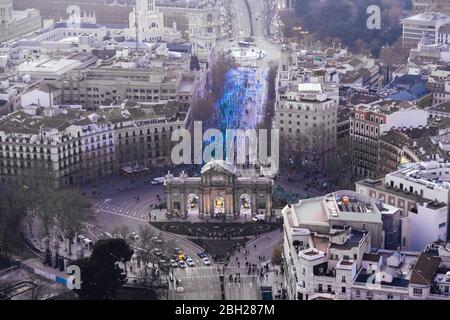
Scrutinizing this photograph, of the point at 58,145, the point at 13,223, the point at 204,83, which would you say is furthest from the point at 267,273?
the point at 204,83

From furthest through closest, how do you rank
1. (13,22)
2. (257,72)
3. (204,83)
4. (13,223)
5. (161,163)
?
(13,22), (257,72), (204,83), (161,163), (13,223)

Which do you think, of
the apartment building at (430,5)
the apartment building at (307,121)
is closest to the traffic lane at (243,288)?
the apartment building at (307,121)

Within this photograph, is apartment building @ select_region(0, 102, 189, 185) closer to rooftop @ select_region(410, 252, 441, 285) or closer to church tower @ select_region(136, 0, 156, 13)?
rooftop @ select_region(410, 252, 441, 285)

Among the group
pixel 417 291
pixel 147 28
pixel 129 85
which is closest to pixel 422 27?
pixel 147 28

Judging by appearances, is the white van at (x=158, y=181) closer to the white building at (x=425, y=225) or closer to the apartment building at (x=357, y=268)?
the apartment building at (x=357, y=268)

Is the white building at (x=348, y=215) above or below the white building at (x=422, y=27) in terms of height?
below
